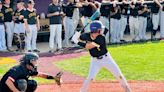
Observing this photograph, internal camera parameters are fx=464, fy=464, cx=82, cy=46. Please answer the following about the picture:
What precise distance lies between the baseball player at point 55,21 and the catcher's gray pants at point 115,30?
2317mm

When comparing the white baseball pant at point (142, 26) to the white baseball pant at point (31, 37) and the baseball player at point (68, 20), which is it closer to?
the baseball player at point (68, 20)

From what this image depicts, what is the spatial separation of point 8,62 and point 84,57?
2386mm

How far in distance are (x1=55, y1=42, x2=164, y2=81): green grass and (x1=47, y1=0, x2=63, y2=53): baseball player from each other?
4.65ft

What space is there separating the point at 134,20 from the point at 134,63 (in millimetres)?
3923

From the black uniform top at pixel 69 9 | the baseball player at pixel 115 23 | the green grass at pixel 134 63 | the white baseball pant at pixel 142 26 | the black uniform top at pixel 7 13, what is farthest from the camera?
the white baseball pant at pixel 142 26

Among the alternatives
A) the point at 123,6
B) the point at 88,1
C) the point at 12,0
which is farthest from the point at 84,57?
the point at 12,0

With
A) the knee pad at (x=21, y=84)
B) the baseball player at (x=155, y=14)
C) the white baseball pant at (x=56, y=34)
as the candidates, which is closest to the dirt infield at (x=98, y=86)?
the knee pad at (x=21, y=84)

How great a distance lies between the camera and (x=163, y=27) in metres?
17.9

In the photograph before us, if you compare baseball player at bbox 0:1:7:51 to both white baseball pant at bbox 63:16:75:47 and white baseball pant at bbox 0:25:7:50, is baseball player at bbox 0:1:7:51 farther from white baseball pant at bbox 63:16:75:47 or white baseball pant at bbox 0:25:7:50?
white baseball pant at bbox 63:16:75:47

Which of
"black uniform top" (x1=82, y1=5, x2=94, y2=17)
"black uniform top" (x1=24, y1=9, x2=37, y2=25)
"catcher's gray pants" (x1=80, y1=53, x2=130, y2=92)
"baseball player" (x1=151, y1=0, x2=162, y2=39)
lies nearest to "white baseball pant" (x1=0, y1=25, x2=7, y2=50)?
"black uniform top" (x1=24, y1=9, x2=37, y2=25)

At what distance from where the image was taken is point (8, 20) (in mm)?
15641

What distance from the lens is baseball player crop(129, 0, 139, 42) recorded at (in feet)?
55.1

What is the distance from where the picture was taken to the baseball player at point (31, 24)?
14.9 metres

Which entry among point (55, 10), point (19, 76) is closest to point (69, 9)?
point (55, 10)
